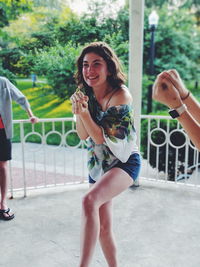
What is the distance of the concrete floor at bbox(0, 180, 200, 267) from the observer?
2.00 meters

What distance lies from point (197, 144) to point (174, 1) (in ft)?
23.7

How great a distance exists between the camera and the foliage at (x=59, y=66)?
10.7 feet

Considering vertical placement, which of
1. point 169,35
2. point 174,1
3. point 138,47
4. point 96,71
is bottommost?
point 96,71

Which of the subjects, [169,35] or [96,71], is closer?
[96,71]

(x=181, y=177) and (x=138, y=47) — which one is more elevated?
(x=138, y=47)

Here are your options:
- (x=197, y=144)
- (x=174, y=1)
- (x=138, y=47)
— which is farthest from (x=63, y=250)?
(x=174, y=1)

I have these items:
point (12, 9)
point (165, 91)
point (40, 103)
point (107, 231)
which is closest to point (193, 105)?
point (165, 91)

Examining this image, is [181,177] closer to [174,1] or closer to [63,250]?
[63,250]

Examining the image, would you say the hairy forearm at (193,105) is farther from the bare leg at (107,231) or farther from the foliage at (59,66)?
the foliage at (59,66)

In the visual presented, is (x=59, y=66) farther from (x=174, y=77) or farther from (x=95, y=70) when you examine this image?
(x=174, y=77)

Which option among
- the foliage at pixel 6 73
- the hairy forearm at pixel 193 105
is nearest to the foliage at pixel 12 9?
the foliage at pixel 6 73

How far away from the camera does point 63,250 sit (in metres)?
2.11

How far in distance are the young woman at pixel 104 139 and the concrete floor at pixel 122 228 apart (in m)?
0.46

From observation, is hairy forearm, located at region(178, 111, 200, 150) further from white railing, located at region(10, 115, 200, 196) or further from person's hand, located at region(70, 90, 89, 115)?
white railing, located at region(10, 115, 200, 196)
